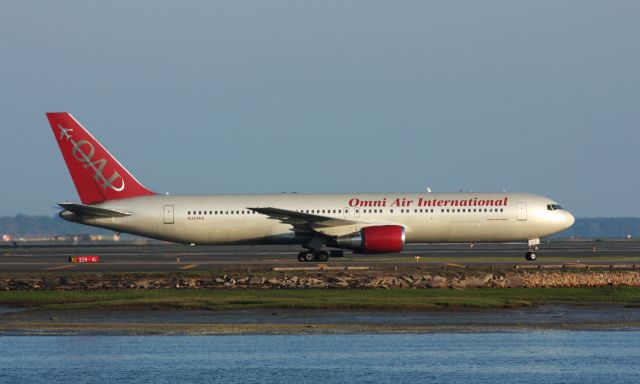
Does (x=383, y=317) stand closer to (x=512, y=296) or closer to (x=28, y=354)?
(x=512, y=296)

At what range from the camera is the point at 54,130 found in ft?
198

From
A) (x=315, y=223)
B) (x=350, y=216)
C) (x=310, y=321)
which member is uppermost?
(x=350, y=216)

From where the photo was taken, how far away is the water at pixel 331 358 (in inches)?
793

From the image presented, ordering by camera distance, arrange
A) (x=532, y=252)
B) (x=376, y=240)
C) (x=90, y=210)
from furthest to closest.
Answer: (x=90, y=210), (x=532, y=252), (x=376, y=240)

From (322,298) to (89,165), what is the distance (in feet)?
94.3

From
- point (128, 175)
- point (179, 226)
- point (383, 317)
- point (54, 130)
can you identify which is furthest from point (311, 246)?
point (383, 317)

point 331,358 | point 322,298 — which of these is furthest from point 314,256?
point 331,358

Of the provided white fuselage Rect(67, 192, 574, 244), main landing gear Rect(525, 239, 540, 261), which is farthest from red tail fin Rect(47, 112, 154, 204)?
main landing gear Rect(525, 239, 540, 261)

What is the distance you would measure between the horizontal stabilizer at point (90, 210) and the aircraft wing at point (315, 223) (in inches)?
294

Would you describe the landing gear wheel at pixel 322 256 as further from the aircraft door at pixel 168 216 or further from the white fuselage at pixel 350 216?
the aircraft door at pixel 168 216

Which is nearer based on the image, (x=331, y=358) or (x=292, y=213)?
(x=331, y=358)

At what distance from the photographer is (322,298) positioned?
34.4 meters

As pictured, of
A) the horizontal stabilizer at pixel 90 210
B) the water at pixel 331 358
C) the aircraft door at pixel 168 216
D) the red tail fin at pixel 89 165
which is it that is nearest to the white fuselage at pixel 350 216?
the aircraft door at pixel 168 216

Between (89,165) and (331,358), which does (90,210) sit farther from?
(331,358)
